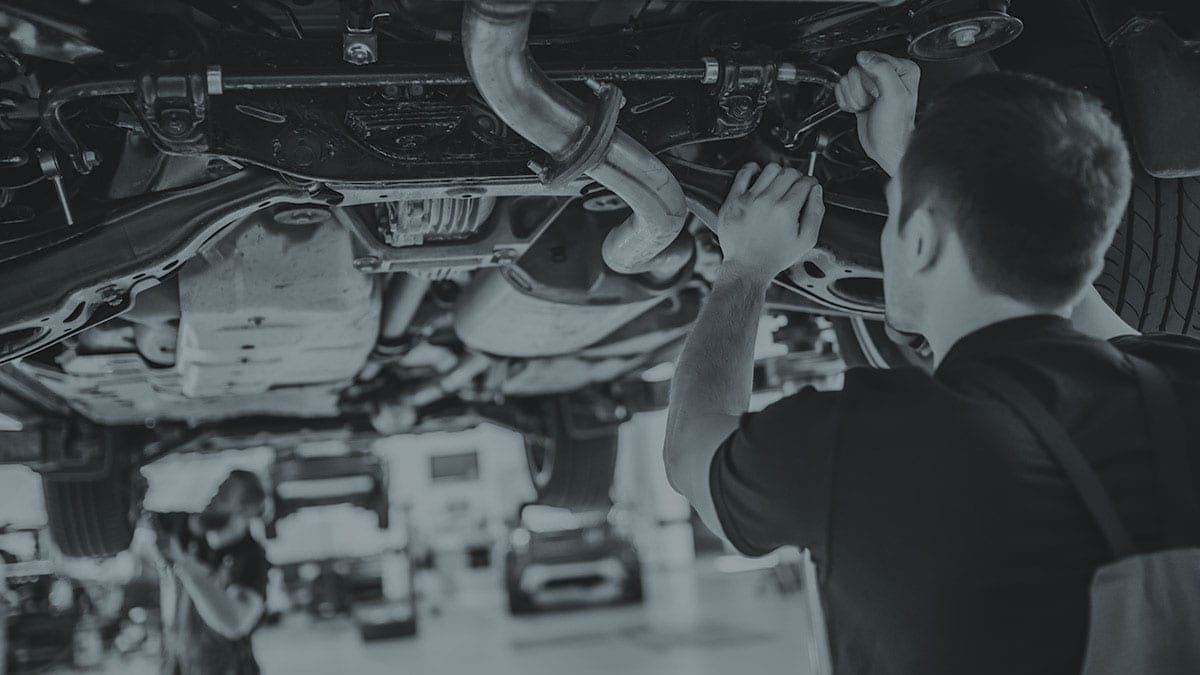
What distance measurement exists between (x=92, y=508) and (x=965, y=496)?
4.04 m

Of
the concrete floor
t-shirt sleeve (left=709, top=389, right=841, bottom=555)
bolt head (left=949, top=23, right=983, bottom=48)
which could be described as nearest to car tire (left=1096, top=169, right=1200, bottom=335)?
bolt head (left=949, top=23, right=983, bottom=48)

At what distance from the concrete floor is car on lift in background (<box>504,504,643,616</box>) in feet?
0.84

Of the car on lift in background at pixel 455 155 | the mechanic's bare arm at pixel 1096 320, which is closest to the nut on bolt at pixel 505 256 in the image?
the car on lift in background at pixel 455 155

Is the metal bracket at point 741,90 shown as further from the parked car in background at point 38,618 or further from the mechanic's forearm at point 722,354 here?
the parked car in background at point 38,618

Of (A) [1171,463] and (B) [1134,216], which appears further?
(B) [1134,216]

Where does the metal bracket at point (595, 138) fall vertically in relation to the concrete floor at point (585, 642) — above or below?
above

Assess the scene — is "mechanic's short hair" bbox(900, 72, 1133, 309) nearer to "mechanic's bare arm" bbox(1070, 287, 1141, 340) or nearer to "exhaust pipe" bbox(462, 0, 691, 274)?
"mechanic's bare arm" bbox(1070, 287, 1141, 340)

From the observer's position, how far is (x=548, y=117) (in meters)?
1.58

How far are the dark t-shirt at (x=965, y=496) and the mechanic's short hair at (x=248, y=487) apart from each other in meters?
2.83

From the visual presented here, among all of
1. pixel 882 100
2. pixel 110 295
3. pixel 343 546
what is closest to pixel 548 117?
pixel 882 100

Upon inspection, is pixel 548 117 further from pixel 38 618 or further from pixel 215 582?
pixel 38 618

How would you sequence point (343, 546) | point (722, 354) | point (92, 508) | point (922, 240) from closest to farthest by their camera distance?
1. point (922, 240)
2. point (722, 354)
3. point (92, 508)
4. point (343, 546)

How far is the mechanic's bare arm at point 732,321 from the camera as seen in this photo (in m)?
1.33

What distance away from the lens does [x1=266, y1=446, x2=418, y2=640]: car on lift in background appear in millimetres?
7617
